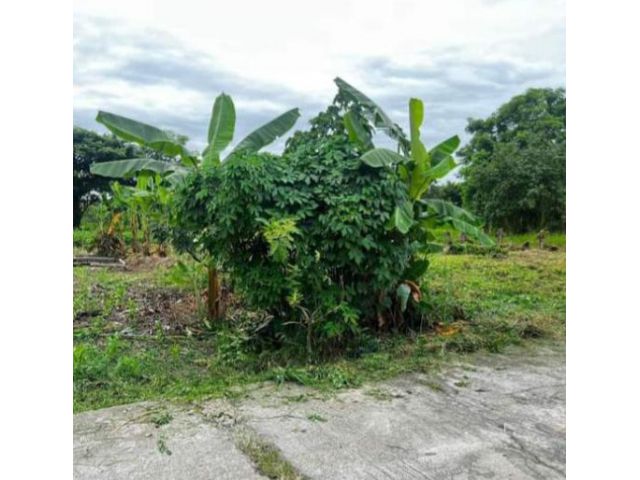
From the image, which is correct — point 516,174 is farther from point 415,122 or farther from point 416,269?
point 416,269

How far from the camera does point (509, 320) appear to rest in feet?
15.1

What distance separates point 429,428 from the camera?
7.65ft

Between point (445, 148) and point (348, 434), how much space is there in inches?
121

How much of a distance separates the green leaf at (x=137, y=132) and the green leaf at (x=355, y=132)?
1580mm

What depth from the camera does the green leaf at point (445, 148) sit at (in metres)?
4.61

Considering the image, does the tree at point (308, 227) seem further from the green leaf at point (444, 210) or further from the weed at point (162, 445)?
the weed at point (162, 445)

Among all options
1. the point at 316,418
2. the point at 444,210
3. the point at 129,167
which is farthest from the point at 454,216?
the point at 129,167

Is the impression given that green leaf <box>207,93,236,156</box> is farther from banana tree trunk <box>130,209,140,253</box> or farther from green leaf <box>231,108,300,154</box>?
banana tree trunk <box>130,209,140,253</box>

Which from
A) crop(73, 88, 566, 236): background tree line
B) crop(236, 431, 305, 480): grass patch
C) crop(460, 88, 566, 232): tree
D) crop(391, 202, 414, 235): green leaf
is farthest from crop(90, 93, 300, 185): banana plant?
crop(460, 88, 566, 232): tree

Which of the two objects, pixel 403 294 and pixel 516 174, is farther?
pixel 516 174

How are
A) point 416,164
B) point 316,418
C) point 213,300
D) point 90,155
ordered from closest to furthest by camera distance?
point 316,418
point 416,164
point 213,300
point 90,155

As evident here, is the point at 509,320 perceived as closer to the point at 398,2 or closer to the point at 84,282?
the point at 398,2

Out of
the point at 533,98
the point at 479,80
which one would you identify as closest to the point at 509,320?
the point at 479,80
